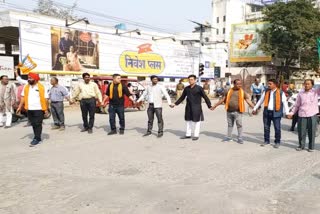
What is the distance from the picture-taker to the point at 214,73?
39.2 m

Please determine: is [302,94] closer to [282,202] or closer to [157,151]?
[157,151]

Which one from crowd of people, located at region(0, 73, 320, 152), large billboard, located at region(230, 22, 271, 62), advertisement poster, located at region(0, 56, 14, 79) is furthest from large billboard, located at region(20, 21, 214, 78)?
crowd of people, located at region(0, 73, 320, 152)

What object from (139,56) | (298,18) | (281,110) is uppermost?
(298,18)

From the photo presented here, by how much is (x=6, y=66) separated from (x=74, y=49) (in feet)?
16.2

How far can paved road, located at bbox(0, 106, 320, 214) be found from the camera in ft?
15.3

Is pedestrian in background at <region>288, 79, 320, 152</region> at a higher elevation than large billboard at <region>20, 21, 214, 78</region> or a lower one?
lower

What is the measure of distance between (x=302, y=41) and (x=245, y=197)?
118 ft

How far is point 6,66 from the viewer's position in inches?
908

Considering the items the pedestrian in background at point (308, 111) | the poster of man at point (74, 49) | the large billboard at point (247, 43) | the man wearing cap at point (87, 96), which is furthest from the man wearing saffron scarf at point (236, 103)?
the large billboard at point (247, 43)

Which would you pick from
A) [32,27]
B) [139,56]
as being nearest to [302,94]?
[32,27]

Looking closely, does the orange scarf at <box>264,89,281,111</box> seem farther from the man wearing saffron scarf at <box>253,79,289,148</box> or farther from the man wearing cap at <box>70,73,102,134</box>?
the man wearing cap at <box>70,73,102,134</box>

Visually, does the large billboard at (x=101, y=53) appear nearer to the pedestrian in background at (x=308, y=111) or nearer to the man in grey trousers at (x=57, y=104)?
the man in grey trousers at (x=57, y=104)

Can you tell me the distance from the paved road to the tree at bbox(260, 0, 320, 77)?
30285 millimetres

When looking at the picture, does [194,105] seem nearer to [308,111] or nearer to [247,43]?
[308,111]
